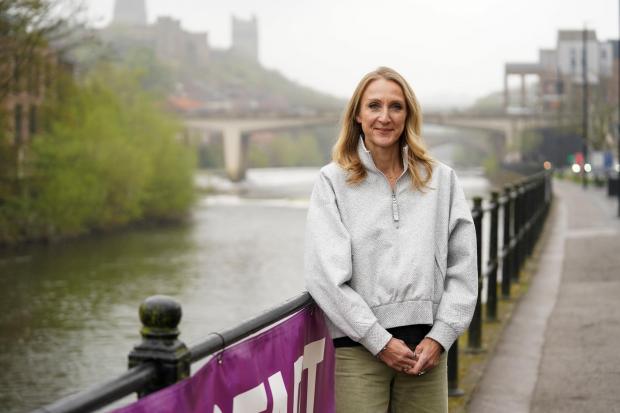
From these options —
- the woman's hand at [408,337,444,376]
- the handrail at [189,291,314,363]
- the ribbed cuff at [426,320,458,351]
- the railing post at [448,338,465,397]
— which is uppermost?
the handrail at [189,291,314,363]

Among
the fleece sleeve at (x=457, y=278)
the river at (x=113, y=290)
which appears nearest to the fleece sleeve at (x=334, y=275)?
the fleece sleeve at (x=457, y=278)

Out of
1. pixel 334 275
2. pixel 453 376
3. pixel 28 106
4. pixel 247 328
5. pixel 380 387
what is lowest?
pixel 453 376

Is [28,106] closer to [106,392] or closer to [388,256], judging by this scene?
[388,256]

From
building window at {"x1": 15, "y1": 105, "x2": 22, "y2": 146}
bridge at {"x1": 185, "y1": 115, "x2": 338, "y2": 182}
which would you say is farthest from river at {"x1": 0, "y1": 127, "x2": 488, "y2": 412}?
bridge at {"x1": 185, "y1": 115, "x2": 338, "y2": 182}

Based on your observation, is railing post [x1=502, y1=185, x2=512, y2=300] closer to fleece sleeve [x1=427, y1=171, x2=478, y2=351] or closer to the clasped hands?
fleece sleeve [x1=427, y1=171, x2=478, y2=351]

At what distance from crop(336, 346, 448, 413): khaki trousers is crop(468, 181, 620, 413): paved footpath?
89.1 inches

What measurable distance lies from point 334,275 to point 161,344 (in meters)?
0.88

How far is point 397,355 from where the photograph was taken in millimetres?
2939

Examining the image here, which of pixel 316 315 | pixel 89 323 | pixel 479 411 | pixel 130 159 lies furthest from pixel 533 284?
pixel 130 159

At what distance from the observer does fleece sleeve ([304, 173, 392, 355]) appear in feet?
9.51

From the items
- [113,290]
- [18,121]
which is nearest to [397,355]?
[113,290]

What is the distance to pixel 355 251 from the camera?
9.86 ft

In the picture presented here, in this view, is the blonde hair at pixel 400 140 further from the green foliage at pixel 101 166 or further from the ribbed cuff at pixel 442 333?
the green foliage at pixel 101 166

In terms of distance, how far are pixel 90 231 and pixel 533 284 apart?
27.2 m
